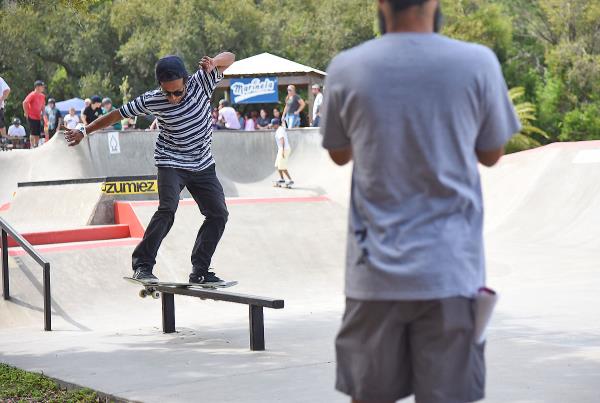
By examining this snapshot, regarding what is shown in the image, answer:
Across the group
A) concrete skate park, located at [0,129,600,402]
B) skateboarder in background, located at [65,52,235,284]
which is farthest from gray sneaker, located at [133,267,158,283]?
concrete skate park, located at [0,129,600,402]

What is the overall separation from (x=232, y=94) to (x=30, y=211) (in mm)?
14901

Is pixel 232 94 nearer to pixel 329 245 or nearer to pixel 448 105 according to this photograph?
pixel 329 245

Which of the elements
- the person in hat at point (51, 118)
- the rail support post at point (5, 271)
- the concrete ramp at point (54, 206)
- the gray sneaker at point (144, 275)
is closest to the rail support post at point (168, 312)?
the gray sneaker at point (144, 275)

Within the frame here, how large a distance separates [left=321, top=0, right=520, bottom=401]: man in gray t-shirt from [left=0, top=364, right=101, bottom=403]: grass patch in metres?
3.15

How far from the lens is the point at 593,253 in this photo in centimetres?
1353

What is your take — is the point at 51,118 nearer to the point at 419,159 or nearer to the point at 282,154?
the point at 282,154

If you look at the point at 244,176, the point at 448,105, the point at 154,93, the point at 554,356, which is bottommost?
the point at 244,176

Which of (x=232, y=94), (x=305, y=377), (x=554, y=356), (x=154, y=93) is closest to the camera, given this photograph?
(x=305, y=377)

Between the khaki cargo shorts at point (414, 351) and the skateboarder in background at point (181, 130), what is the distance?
4408mm

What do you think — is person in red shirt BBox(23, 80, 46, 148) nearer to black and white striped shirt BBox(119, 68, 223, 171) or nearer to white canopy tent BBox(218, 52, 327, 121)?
white canopy tent BBox(218, 52, 327, 121)

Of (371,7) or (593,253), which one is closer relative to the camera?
(593,253)

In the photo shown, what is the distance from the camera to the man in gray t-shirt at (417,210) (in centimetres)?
244

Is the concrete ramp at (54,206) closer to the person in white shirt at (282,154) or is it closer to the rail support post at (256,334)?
the person in white shirt at (282,154)

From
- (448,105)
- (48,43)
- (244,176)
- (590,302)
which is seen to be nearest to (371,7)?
(48,43)
